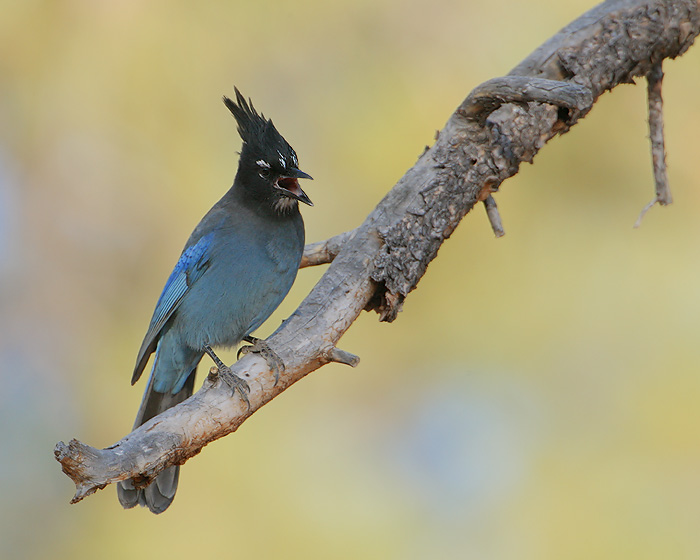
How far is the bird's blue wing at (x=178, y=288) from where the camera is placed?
3.69 meters

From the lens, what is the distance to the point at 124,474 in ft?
7.35

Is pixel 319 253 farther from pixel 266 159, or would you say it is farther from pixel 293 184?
pixel 266 159

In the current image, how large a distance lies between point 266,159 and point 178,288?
725mm

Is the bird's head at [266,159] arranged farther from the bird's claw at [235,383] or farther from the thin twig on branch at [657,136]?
the thin twig on branch at [657,136]

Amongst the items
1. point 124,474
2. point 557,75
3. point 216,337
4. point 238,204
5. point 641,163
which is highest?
point 641,163

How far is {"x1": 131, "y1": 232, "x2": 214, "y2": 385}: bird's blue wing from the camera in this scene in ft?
12.1

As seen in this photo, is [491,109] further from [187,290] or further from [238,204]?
[187,290]

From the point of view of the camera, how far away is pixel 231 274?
3557mm

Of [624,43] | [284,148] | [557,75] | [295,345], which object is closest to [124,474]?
[295,345]

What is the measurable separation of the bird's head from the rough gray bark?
350mm

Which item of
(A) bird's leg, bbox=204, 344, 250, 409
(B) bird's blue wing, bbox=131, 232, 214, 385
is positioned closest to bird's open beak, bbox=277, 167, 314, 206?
(B) bird's blue wing, bbox=131, 232, 214, 385

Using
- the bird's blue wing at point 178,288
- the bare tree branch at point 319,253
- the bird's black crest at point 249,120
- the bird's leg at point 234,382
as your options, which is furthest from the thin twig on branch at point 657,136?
the bird's leg at point 234,382

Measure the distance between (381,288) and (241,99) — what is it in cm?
115

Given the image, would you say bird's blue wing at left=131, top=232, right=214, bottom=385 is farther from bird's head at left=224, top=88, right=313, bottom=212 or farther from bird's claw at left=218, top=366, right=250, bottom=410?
bird's claw at left=218, top=366, right=250, bottom=410
